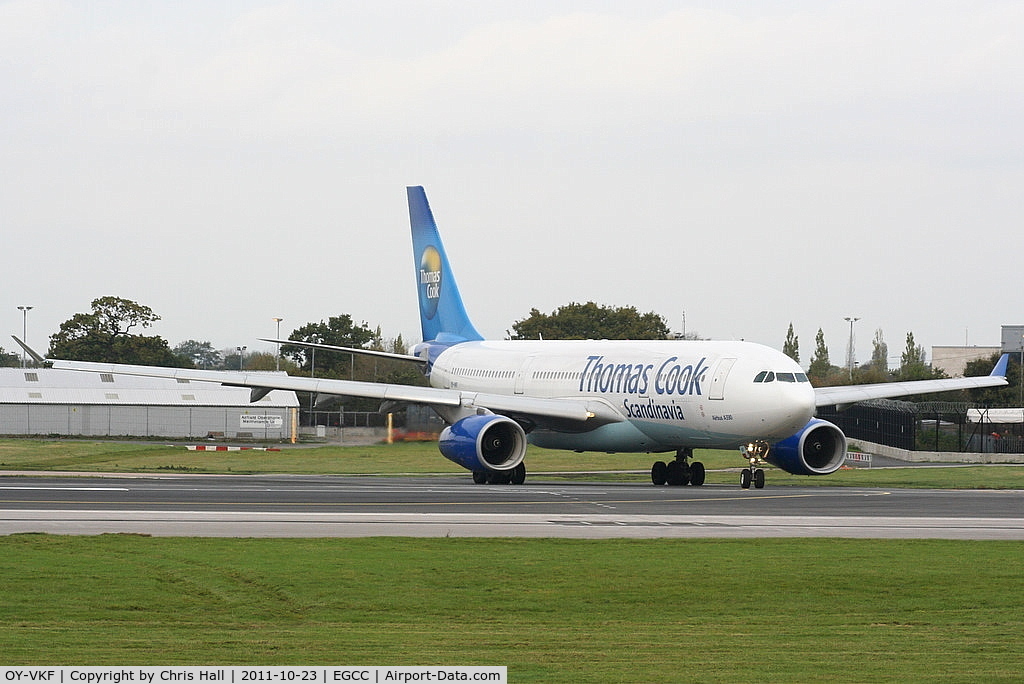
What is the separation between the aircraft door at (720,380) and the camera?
37188mm

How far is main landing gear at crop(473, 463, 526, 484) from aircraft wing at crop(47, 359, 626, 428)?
169 centimetres

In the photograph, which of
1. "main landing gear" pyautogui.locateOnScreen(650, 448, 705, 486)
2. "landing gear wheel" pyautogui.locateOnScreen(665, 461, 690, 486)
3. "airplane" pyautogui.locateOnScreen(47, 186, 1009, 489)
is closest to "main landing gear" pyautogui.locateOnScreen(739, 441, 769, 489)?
"airplane" pyautogui.locateOnScreen(47, 186, 1009, 489)

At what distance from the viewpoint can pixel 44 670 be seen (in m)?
10.8

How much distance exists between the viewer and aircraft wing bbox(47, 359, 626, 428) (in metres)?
41.0

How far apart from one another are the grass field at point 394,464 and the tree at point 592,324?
62731 millimetres

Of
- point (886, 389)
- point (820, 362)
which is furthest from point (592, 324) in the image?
point (886, 389)

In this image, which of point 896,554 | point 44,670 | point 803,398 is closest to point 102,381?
point 803,398

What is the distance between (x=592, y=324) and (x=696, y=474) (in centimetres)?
8494

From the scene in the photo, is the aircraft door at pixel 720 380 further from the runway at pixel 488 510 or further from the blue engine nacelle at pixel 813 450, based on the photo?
the blue engine nacelle at pixel 813 450

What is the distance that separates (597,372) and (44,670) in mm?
32847

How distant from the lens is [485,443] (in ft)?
130

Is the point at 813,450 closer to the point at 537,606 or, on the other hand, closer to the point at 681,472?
the point at 681,472

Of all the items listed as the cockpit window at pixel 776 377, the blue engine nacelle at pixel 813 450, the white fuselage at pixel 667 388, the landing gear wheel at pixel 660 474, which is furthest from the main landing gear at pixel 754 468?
the landing gear wheel at pixel 660 474

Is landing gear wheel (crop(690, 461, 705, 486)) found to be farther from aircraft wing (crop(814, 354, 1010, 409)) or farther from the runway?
aircraft wing (crop(814, 354, 1010, 409))
